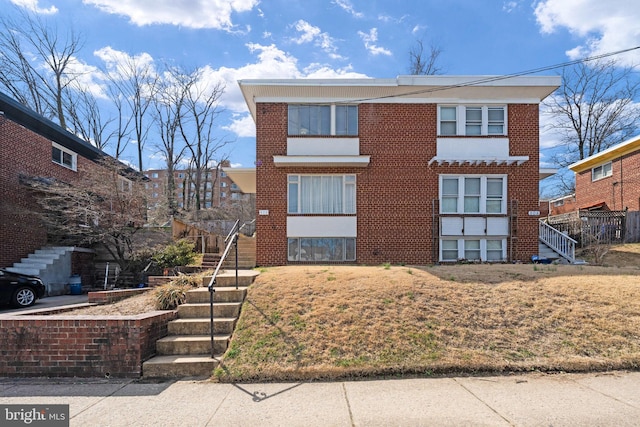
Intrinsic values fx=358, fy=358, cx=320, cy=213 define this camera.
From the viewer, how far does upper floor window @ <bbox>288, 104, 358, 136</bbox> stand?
1265cm

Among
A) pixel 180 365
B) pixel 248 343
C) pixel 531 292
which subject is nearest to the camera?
pixel 180 365

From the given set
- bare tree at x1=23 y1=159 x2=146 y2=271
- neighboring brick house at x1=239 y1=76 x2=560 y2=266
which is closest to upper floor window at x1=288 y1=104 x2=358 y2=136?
neighboring brick house at x1=239 y1=76 x2=560 y2=266

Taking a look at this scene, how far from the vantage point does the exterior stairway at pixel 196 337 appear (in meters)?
4.99

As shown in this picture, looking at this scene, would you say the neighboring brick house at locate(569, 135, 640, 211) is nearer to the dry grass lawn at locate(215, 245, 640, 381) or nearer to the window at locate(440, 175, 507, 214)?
the window at locate(440, 175, 507, 214)

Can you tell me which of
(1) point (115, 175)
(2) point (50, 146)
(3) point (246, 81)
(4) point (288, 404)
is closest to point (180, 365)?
(4) point (288, 404)

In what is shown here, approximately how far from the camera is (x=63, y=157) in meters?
17.5

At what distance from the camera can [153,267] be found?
14000 mm

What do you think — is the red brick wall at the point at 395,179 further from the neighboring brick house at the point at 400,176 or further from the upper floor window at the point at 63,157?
the upper floor window at the point at 63,157

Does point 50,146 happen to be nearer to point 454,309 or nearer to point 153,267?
point 153,267

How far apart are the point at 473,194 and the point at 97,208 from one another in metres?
14.3

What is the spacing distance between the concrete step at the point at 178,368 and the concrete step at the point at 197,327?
674 millimetres

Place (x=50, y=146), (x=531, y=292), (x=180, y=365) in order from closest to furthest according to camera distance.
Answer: (x=180, y=365) → (x=531, y=292) → (x=50, y=146)

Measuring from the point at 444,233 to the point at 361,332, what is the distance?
8.16 metres

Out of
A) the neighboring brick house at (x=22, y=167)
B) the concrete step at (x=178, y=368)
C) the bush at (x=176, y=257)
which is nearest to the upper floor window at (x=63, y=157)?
the neighboring brick house at (x=22, y=167)
